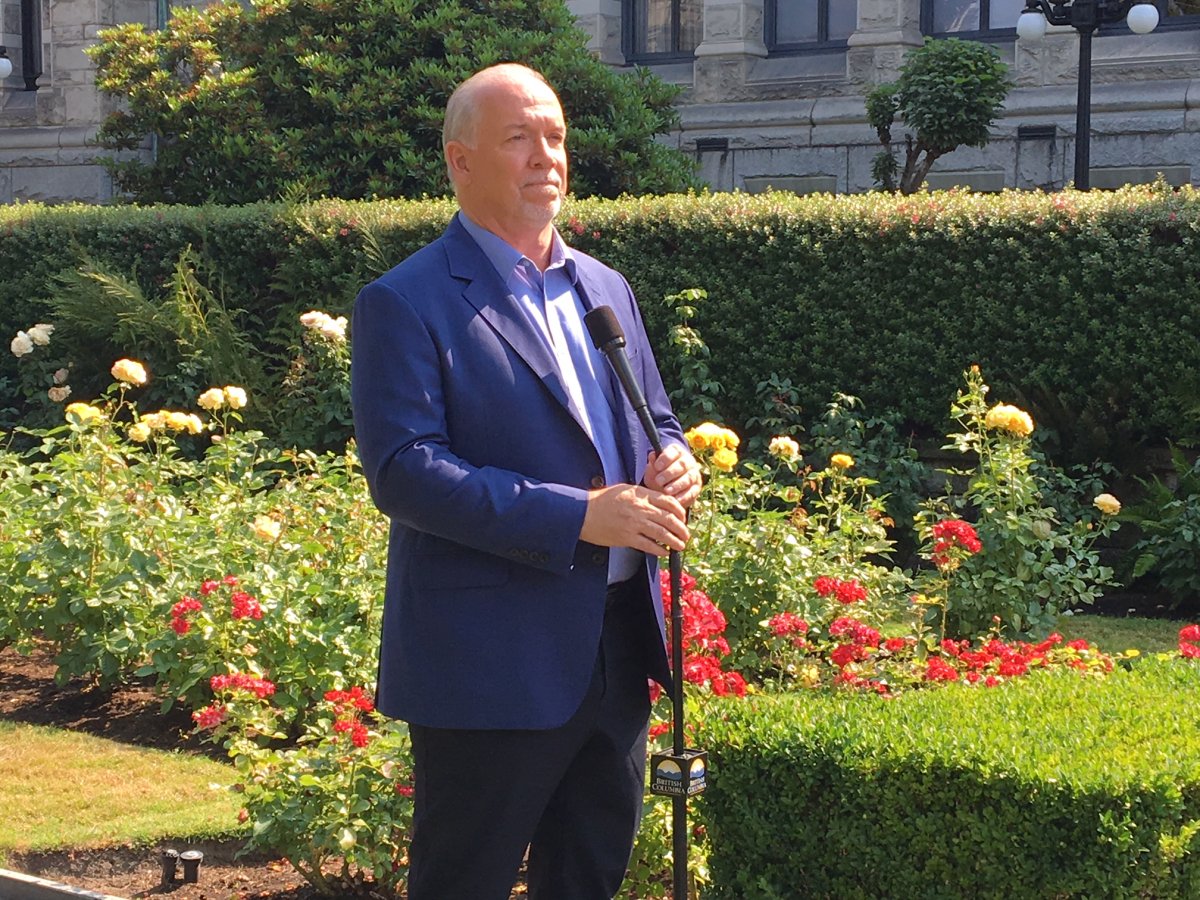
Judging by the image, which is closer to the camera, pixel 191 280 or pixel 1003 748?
pixel 1003 748

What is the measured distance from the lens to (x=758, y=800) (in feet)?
13.4

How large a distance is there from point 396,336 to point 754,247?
751 cm

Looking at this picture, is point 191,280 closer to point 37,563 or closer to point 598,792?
point 37,563

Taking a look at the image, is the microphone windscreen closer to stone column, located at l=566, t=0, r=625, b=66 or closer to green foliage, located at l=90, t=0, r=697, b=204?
green foliage, located at l=90, t=0, r=697, b=204

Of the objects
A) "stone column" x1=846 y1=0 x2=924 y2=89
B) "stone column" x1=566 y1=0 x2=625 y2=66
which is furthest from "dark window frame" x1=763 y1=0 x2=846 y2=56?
"stone column" x1=566 y1=0 x2=625 y2=66

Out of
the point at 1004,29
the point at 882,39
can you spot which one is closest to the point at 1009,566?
the point at 882,39

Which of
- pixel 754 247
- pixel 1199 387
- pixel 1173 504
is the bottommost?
pixel 1173 504

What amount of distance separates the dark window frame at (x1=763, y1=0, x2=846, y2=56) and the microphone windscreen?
17402 mm

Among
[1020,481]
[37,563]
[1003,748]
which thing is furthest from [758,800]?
[37,563]

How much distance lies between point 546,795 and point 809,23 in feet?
59.3

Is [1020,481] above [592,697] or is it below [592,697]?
below

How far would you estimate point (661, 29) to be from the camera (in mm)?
21047

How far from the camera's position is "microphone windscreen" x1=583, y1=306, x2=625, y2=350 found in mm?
3125

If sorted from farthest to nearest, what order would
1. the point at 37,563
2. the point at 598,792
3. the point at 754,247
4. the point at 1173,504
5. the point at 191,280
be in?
the point at 191,280
the point at 754,247
the point at 1173,504
the point at 37,563
the point at 598,792
